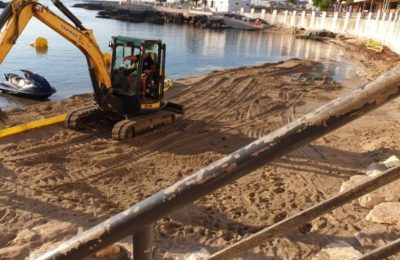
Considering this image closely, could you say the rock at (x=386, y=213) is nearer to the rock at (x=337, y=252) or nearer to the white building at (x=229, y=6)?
the rock at (x=337, y=252)

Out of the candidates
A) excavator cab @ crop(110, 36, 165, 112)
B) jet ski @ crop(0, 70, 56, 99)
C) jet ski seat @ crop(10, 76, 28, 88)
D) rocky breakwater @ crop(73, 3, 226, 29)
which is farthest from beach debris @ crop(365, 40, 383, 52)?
rocky breakwater @ crop(73, 3, 226, 29)

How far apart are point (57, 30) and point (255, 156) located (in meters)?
9.63

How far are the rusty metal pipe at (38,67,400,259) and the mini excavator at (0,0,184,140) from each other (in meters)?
9.34

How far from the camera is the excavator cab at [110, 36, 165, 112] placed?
428 inches

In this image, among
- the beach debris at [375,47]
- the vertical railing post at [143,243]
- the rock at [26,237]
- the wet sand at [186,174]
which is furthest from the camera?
the beach debris at [375,47]

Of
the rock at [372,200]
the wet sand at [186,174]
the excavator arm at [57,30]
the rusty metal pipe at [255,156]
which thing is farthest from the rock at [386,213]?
the excavator arm at [57,30]

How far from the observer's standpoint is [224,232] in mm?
6445

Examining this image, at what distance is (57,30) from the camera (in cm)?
996

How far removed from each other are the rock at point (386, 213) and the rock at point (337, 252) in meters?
1.00

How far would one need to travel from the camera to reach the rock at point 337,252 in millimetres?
5355

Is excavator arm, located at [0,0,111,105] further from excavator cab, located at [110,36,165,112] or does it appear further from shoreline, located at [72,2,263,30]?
shoreline, located at [72,2,263,30]

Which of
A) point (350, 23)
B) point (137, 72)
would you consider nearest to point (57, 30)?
point (137, 72)

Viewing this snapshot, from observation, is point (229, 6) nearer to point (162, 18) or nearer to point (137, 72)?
point (162, 18)

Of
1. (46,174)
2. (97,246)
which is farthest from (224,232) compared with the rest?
(97,246)
